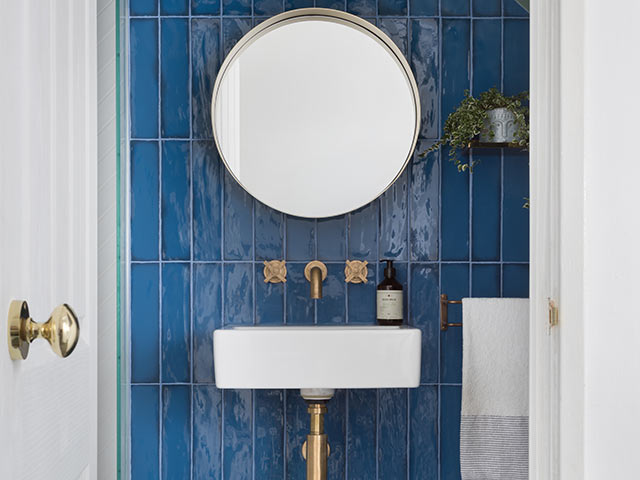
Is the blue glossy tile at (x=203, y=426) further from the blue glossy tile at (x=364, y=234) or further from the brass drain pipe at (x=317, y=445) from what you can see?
the blue glossy tile at (x=364, y=234)

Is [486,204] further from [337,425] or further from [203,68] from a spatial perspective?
[203,68]

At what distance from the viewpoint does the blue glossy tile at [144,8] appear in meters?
2.19

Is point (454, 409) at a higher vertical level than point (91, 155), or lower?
lower

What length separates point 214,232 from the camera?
2.18m

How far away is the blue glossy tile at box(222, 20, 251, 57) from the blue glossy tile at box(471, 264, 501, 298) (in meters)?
0.93

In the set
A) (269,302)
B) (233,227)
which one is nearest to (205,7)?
(233,227)

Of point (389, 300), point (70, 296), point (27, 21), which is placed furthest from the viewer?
point (389, 300)

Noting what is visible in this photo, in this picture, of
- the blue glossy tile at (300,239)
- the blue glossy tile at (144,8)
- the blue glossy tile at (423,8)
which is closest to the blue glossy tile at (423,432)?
the blue glossy tile at (300,239)

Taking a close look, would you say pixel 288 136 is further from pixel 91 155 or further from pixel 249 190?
pixel 91 155

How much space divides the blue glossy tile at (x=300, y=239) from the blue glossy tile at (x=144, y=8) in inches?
27.6

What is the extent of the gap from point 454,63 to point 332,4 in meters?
0.39

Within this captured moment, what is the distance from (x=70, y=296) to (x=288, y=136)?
1.15 metres
